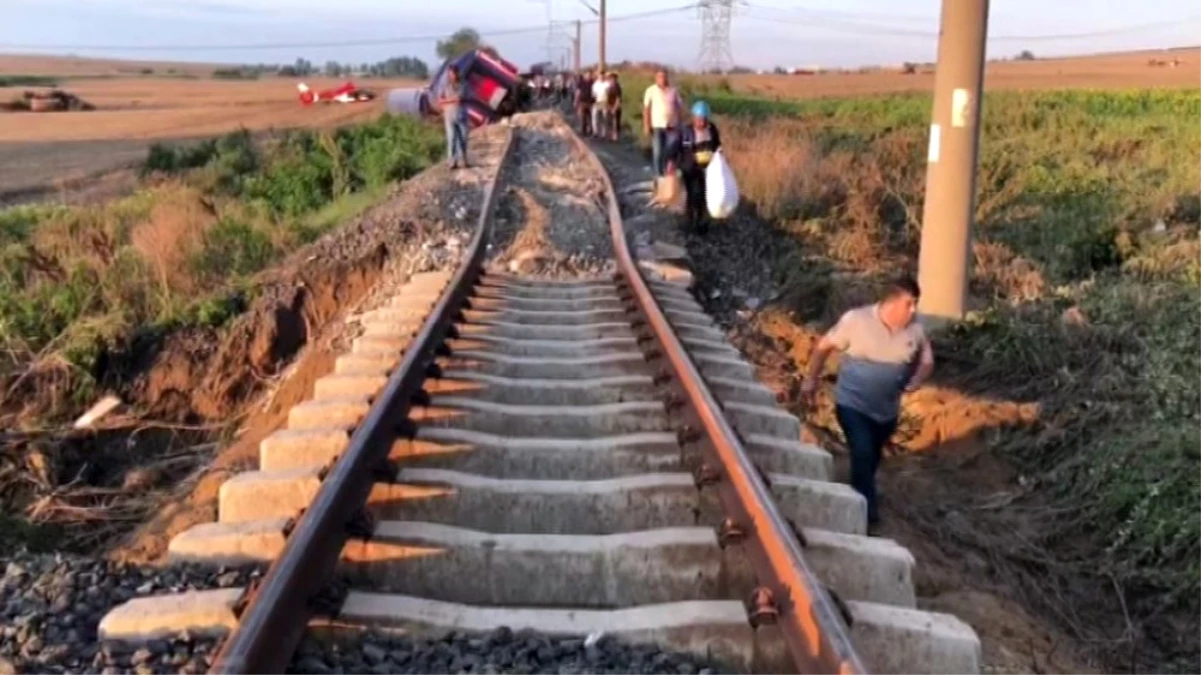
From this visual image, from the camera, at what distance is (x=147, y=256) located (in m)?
14.8

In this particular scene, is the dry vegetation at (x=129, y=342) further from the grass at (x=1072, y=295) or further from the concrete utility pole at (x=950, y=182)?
the grass at (x=1072, y=295)

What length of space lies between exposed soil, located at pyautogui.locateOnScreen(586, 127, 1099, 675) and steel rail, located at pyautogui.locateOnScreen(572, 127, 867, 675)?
1.20 metres

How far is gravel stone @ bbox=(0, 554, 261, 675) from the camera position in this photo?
3721 millimetres

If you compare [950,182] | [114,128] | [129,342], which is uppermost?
[950,182]

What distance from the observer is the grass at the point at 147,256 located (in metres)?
11.2

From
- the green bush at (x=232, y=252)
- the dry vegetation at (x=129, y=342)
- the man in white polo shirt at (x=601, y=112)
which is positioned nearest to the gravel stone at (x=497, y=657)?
the dry vegetation at (x=129, y=342)

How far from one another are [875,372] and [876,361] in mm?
56

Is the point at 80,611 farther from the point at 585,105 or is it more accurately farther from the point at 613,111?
the point at 585,105

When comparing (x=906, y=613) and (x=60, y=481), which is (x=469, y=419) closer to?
(x=906, y=613)

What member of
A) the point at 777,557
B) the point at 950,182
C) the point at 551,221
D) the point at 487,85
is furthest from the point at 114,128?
the point at 777,557

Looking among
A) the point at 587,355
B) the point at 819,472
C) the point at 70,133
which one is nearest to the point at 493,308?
the point at 587,355

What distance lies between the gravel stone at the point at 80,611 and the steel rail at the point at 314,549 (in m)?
0.24

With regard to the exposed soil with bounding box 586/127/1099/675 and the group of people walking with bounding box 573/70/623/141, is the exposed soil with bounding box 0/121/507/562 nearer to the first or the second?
the exposed soil with bounding box 586/127/1099/675

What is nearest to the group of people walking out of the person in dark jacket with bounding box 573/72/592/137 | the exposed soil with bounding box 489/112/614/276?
the person in dark jacket with bounding box 573/72/592/137
